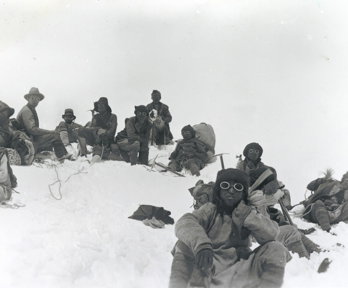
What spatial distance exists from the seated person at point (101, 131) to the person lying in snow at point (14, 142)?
96 cm

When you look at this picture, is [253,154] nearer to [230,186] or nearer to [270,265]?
[230,186]

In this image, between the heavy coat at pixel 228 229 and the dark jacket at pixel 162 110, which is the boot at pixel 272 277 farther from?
the dark jacket at pixel 162 110

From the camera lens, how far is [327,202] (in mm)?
6418

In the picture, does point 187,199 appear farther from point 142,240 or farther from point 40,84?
point 40,84

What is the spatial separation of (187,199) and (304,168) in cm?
322

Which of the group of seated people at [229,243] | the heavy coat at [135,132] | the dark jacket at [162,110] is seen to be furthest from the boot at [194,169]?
the group of seated people at [229,243]

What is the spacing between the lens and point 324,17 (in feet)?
24.4

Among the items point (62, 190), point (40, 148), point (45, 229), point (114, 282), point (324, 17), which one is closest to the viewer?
point (114, 282)

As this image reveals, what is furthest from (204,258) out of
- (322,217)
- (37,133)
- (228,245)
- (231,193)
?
(37,133)

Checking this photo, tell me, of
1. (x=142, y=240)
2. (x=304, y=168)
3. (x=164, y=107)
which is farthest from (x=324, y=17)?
(x=142, y=240)

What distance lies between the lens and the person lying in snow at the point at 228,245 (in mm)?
3191

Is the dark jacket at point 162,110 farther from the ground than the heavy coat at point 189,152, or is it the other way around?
the dark jacket at point 162,110

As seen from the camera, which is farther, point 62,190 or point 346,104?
point 346,104

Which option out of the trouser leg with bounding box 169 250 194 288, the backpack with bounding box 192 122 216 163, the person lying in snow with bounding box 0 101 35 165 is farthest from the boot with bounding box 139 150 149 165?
the trouser leg with bounding box 169 250 194 288
